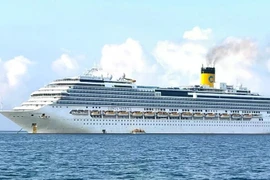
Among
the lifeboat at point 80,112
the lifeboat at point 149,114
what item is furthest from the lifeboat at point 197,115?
the lifeboat at point 80,112

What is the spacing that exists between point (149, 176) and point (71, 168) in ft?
24.7

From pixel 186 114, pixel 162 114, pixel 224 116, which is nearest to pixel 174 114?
pixel 186 114

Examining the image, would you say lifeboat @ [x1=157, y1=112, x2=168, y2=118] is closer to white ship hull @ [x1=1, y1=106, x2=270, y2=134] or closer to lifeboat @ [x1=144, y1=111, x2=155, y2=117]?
white ship hull @ [x1=1, y1=106, x2=270, y2=134]

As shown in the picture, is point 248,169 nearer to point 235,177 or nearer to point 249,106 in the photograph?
point 235,177

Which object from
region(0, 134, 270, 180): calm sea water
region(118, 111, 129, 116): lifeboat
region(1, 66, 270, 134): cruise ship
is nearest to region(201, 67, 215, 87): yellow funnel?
region(1, 66, 270, 134): cruise ship

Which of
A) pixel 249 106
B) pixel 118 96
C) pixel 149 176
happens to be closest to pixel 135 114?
pixel 118 96

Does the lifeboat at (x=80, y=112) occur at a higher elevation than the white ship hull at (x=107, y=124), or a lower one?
higher

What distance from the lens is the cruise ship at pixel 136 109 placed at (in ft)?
393

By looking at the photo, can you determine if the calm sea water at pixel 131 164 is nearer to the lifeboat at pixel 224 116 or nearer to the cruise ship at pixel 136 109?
the cruise ship at pixel 136 109

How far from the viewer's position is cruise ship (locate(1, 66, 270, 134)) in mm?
119894

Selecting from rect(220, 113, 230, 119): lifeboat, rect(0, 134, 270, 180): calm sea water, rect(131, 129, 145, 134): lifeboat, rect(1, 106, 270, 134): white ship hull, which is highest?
rect(220, 113, 230, 119): lifeboat

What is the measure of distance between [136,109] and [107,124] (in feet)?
24.7

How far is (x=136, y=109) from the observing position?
422 feet

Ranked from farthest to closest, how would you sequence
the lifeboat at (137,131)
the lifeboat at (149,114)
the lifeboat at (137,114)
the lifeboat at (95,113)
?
the lifeboat at (149,114) < the lifeboat at (137,114) < the lifeboat at (137,131) < the lifeboat at (95,113)
